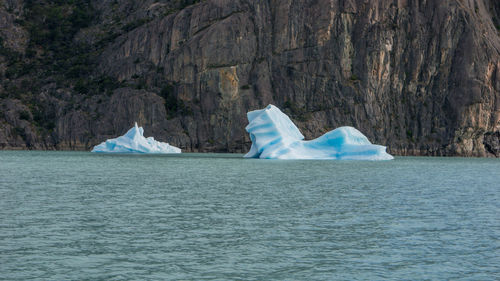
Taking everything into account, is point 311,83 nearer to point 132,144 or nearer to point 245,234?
point 132,144

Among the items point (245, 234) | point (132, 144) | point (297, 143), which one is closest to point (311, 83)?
point (132, 144)

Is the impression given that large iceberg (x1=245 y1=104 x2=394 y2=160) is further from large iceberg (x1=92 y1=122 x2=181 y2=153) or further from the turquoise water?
the turquoise water

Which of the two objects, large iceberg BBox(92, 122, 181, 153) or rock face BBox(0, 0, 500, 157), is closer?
large iceberg BBox(92, 122, 181, 153)

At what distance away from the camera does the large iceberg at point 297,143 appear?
6066 centimetres

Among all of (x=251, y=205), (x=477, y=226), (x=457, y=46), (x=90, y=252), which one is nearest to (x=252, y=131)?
(x=251, y=205)

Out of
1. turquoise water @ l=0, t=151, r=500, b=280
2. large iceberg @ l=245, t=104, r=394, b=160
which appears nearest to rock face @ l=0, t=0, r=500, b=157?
large iceberg @ l=245, t=104, r=394, b=160

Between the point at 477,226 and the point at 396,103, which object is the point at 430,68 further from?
the point at 477,226

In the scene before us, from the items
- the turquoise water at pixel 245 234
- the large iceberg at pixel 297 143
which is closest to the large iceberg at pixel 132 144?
the large iceberg at pixel 297 143

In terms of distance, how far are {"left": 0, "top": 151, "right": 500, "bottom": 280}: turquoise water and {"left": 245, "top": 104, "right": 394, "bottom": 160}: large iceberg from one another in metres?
32.0

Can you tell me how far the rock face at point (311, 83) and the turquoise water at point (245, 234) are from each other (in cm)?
7354

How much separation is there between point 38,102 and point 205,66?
30180 millimetres

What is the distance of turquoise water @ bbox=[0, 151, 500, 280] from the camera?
489 inches

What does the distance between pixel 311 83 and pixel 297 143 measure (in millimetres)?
43156

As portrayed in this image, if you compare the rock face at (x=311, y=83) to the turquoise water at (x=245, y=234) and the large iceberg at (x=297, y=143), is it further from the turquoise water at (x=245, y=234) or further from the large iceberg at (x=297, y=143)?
the turquoise water at (x=245, y=234)
